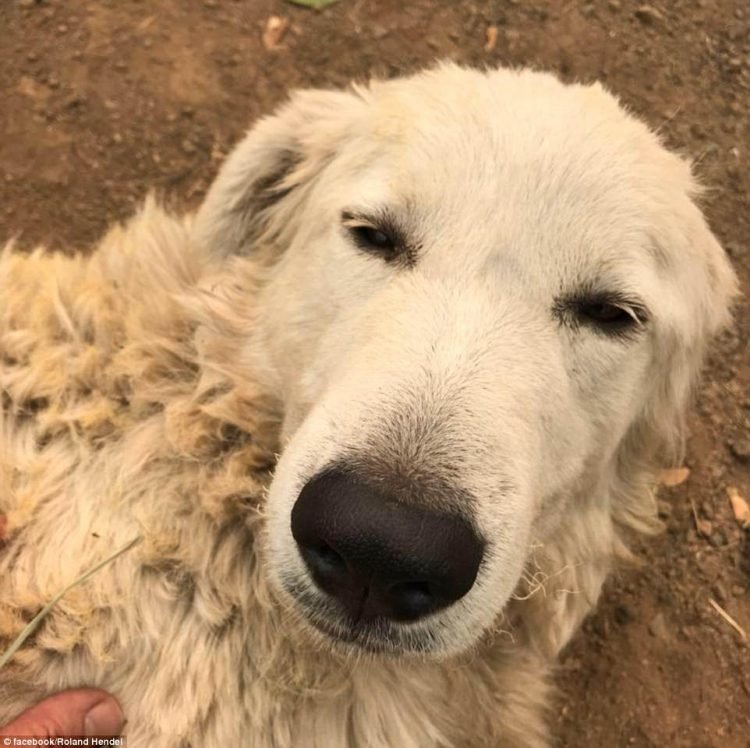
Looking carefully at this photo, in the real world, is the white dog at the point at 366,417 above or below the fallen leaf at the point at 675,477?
above

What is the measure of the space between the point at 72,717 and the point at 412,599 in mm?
1097

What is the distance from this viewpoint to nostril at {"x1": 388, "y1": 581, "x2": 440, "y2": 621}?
188 centimetres

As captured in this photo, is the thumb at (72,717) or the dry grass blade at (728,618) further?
the dry grass blade at (728,618)

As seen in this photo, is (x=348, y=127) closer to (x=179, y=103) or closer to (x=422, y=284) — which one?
(x=422, y=284)

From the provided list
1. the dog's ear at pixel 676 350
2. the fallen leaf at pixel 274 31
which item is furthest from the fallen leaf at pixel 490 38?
the dog's ear at pixel 676 350

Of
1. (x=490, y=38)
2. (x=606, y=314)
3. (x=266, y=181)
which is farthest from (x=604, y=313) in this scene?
(x=490, y=38)

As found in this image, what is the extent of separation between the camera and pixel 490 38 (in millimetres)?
5145

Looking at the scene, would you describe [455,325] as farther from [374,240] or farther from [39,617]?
[39,617]

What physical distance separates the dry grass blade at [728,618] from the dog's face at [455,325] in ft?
5.75

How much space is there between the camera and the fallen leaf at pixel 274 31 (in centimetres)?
504

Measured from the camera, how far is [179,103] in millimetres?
4879

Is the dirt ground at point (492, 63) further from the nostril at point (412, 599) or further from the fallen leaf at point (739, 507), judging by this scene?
the nostril at point (412, 599)

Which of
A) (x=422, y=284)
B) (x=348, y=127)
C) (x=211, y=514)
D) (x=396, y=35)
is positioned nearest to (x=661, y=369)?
(x=422, y=284)

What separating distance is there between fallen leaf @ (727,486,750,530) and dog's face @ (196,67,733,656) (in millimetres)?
1752
